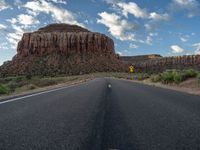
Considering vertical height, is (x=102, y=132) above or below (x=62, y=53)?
below

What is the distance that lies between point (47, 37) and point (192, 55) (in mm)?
98678

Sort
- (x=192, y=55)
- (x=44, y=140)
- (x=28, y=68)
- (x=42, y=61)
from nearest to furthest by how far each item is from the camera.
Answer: (x=44, y=140) < (x=28, y=68) < (x=42, y=61) < (x=192, y=55)

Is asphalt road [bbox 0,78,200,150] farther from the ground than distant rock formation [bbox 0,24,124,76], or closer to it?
closer to it

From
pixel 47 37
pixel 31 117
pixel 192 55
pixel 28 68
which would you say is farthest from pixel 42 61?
pixel 192 55

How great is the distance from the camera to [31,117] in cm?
580

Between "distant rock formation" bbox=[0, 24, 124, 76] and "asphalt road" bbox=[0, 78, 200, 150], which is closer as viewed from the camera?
"asphalt road" bbox=[0, 78, 200, 150]

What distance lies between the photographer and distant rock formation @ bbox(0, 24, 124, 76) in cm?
9844

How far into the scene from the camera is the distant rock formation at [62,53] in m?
98.4

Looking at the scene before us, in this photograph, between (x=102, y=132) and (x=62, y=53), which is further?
(x=62, y=53)

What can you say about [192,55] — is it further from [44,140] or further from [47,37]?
→ [44,140]

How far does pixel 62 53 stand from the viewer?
11606 cm

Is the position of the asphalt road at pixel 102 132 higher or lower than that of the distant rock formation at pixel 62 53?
lower

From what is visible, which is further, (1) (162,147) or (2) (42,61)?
(2) (42,61)

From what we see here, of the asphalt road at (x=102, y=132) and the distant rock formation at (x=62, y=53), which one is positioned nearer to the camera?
the asphalt road at (x=102, y=132)
